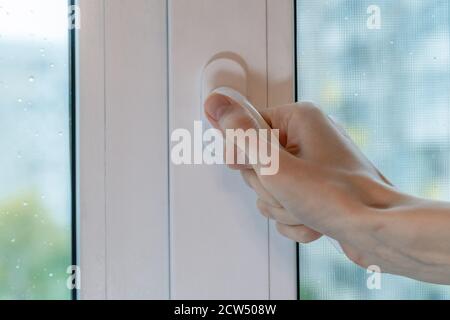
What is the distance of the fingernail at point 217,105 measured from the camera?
45 cm

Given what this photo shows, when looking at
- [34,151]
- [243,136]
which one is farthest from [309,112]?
[34,151]

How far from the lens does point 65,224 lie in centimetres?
53

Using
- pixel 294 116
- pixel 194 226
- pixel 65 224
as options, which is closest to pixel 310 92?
pixel 294 116

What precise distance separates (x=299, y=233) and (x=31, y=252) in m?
0.28

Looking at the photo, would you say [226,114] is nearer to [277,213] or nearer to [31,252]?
[277,213]

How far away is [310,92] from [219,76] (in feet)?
0.33

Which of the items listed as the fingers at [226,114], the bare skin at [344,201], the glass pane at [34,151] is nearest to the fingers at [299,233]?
the bare skin at [344,201]

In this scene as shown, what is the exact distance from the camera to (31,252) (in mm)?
531

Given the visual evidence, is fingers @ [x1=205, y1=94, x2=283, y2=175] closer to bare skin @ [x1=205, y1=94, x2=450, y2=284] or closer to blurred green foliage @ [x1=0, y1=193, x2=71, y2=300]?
bare skin @ [x1=205, y1=94, x2=450, y2=284]

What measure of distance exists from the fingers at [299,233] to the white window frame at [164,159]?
46 millimetres

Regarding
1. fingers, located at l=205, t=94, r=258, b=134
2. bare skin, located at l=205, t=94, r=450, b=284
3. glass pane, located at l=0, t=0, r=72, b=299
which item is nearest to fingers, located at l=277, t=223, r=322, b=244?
bare skin, located at l=205, t=94, r=450, b=284

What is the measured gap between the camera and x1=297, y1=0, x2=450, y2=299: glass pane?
0.52 m

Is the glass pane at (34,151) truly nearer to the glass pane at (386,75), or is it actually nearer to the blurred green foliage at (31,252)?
the blurred green foliage at (31,252)

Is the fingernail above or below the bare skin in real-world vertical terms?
above
